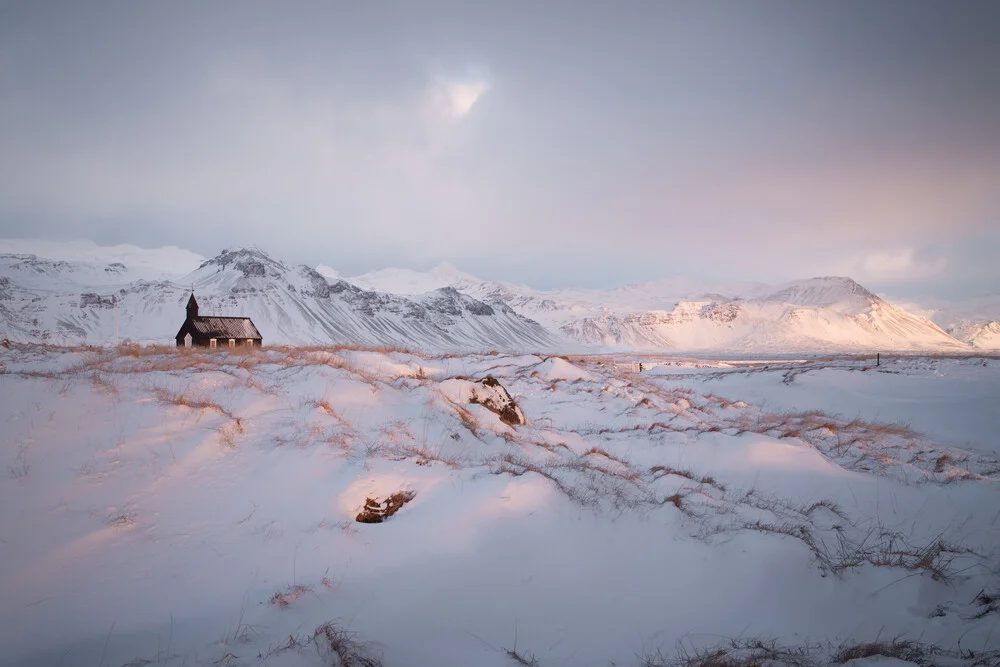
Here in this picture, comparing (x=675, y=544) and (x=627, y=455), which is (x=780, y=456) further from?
(x=675, y=544)

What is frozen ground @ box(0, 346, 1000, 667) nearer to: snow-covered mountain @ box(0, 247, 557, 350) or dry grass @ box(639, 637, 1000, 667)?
dry grass @ box(639, 637, 1000, 667)

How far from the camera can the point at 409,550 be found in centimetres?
471

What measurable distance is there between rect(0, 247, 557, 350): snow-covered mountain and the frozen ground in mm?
125685

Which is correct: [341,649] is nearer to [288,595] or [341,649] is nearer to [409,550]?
[288,595]

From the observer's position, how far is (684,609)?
14.5 feet

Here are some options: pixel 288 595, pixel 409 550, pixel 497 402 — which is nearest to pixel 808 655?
pixel 409 550

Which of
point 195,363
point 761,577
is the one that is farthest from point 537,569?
point 195,363

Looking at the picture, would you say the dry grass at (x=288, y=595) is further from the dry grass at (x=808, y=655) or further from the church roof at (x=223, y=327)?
the church roof at (x=223, y=327)

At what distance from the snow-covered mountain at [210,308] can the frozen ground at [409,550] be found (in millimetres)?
125685

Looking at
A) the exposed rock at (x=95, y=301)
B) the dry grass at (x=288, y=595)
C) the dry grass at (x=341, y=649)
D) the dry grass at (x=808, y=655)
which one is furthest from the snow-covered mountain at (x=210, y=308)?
the dry grass at (x=808, y=655)

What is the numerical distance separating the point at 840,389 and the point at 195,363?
34.5m

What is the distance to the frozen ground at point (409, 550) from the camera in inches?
141

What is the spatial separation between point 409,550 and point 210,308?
181 meters

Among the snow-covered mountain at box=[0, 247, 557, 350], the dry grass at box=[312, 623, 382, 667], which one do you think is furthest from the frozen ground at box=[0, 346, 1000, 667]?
the snow-covered mountain at box=[0, 247, 557, 350]
